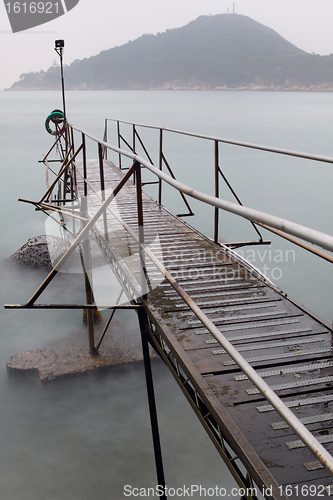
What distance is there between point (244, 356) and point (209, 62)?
150 meters

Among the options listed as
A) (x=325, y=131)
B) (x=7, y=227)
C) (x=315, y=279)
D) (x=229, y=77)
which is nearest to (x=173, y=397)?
(x=315, y=279)

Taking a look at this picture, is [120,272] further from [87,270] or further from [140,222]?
[87,270]

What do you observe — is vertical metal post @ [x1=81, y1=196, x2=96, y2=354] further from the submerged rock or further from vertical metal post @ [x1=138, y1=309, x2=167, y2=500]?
the submerged rock

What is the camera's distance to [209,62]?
459 ft

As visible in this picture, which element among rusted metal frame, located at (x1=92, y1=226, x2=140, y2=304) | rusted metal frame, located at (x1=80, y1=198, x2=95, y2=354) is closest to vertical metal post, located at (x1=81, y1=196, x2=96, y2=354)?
rusted metal frame, located at (x1=80, y1=198, x2=95, y2=354)

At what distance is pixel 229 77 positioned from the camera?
13762 cm

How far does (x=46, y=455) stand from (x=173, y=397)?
3244 millimetres

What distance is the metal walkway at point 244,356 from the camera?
228 cm

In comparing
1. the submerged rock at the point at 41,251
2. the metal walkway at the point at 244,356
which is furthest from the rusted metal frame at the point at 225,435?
the submerged rock at the point at 41,251

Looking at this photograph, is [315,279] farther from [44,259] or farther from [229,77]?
[229,77]

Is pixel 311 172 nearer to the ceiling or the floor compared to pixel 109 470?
nearer to the ceiling

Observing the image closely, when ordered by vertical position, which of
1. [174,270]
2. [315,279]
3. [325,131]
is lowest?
[315,279]

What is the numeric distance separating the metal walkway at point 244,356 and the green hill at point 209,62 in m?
129
